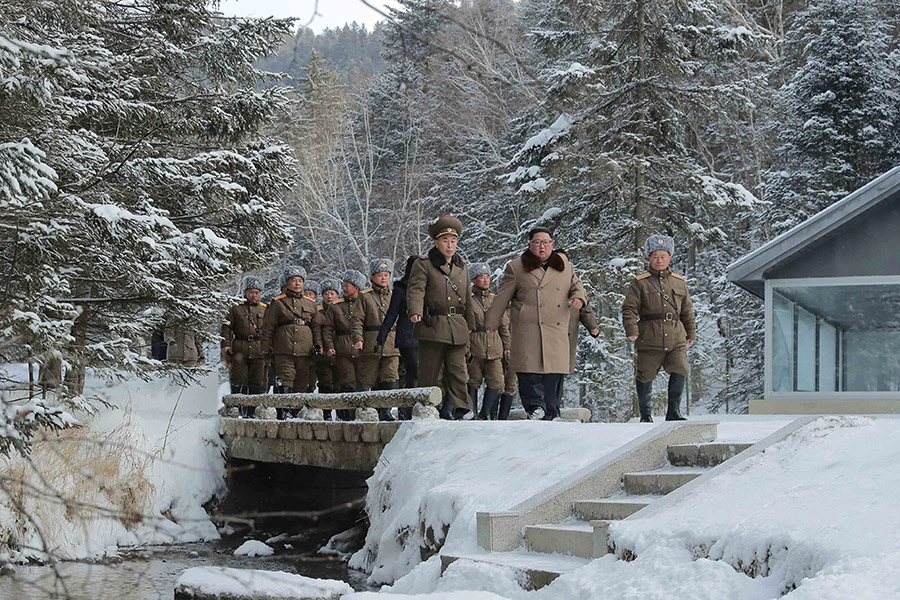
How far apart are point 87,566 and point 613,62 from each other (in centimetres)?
1592

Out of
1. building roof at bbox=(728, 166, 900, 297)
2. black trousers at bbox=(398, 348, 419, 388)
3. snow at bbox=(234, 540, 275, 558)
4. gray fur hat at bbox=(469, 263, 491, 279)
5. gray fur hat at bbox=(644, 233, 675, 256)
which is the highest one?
building roof at bbox=(728, 166, 900, 297)

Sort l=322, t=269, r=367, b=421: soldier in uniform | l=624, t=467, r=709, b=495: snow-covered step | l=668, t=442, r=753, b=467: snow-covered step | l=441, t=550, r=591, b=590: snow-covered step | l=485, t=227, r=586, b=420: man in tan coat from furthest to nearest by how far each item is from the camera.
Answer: l=322, t=269, r=367, b=421: soldier in uniform → l=485, t=227, r=586, b=420: man in tan coat → l=668, t=442, r=753, b=467: snow-covered step → l=624, t=467, r=709, b=495: snow-covered step → l=441, t=550, r=591, b=590: snow-covered step

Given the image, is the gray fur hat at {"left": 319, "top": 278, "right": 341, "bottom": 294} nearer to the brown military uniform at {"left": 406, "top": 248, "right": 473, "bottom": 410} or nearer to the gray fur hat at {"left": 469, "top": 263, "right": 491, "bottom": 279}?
the gray fur hat at {"left": 469, "top": 263, "right": 491, "bottom": 279}

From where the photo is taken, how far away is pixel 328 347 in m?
14.5

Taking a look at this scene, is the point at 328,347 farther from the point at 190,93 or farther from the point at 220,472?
the point at 190,93

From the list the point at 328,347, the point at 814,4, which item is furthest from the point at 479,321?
the point at 814,4

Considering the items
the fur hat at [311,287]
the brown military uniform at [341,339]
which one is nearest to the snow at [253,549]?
the brown military uniform at [341,339]

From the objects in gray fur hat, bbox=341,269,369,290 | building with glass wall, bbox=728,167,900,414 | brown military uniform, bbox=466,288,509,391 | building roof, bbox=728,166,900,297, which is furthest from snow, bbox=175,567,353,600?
building roof, bbox=728,166,900,297

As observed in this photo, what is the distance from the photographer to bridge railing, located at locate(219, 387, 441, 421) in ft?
35.5

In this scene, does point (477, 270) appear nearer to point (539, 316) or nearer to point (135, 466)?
point (539, 316)

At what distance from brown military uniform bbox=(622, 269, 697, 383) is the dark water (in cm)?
330

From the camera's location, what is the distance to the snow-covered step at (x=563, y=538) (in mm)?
6853

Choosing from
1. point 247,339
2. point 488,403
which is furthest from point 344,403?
point 247,339

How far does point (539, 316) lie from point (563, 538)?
3.92 meters
